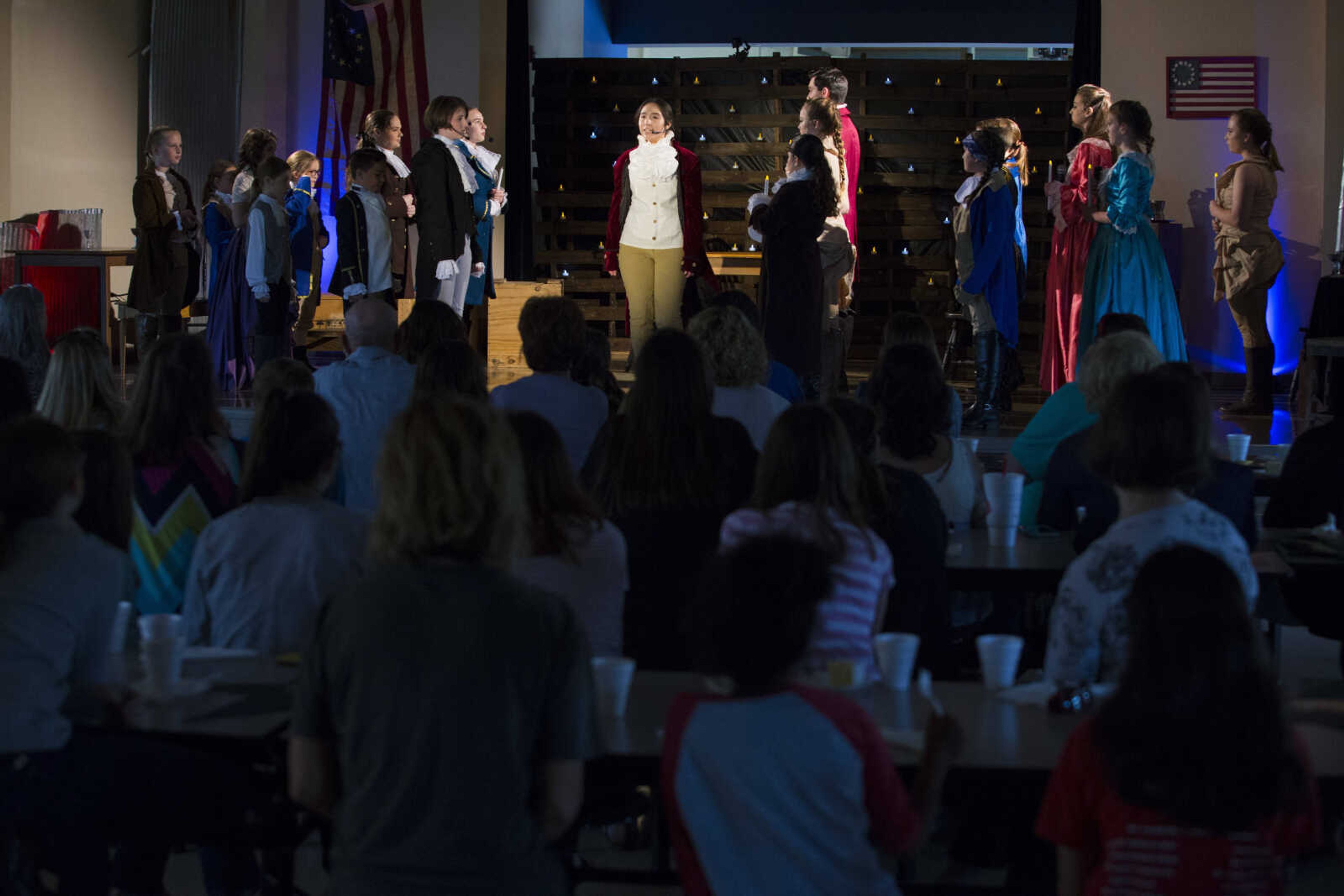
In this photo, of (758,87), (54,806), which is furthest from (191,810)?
(758,87)

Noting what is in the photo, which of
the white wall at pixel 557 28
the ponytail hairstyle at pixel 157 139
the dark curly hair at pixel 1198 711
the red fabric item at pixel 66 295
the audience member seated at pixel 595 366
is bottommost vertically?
the dark curly hair at pixel 1198 711

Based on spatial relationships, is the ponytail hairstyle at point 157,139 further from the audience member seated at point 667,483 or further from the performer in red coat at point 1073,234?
the audience member seated at point 667,483

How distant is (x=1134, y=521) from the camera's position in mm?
2711

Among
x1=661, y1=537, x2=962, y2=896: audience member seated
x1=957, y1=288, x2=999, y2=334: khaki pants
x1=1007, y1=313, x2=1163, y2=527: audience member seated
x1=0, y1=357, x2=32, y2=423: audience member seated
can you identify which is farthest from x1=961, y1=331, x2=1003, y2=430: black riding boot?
x1=661, y1=537, x2=962, y2=896: audience member seated

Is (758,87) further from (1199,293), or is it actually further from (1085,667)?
(1085,667)

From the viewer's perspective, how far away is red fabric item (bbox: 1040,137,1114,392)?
8.29m

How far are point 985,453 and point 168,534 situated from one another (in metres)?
4.92

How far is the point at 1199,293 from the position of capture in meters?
10.6

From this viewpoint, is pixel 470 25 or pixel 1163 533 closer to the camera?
pixel 1163 533

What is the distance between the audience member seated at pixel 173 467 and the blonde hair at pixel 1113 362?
2261mm

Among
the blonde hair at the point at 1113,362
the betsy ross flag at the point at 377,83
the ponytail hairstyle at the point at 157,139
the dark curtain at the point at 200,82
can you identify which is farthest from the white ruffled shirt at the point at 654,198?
the blonde hair at the point at 1113,362

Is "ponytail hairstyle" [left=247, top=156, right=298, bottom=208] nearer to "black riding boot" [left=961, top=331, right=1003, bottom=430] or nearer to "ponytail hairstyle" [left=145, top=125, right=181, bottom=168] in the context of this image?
"ponytail hairstyle" [left=145, top=125, right=181, bottom=168]

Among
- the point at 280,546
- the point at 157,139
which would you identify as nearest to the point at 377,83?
the point at 157,139

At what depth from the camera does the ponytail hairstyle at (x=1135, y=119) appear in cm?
780
